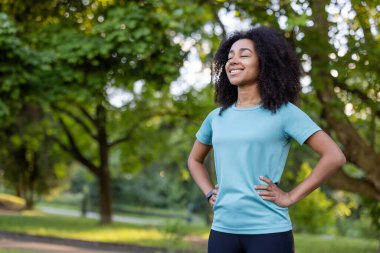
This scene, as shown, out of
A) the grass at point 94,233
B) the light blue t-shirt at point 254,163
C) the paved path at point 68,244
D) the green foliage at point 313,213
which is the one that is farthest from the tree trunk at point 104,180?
the light blue t-shirt at point 254,163

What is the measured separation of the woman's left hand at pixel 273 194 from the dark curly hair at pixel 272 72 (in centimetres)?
32

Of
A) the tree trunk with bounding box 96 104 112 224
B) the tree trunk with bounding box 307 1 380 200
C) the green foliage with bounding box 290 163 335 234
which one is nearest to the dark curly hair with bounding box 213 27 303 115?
the tree trunk with bounding box 307 1 380 200

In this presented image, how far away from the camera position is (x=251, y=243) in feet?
8.29

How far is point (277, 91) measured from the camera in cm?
271

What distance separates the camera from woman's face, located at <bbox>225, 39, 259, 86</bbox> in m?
2.78

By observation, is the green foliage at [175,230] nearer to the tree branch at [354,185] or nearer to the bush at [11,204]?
the tree branch at [354,185]

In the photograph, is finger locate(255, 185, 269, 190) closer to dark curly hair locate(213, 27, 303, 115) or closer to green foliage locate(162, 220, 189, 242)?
dark curly hair locate(213, 27, 303, 115)

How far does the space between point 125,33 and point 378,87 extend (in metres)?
4.30

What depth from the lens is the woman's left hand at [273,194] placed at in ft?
8.37

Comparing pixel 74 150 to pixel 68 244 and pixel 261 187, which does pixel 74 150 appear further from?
pixel 261 187

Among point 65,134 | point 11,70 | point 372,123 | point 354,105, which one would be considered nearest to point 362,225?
point 65,134

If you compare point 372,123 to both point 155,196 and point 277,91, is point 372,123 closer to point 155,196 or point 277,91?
point 277,91

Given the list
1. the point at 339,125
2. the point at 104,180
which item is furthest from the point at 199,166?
the point at 104,180

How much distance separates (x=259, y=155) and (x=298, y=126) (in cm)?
20
